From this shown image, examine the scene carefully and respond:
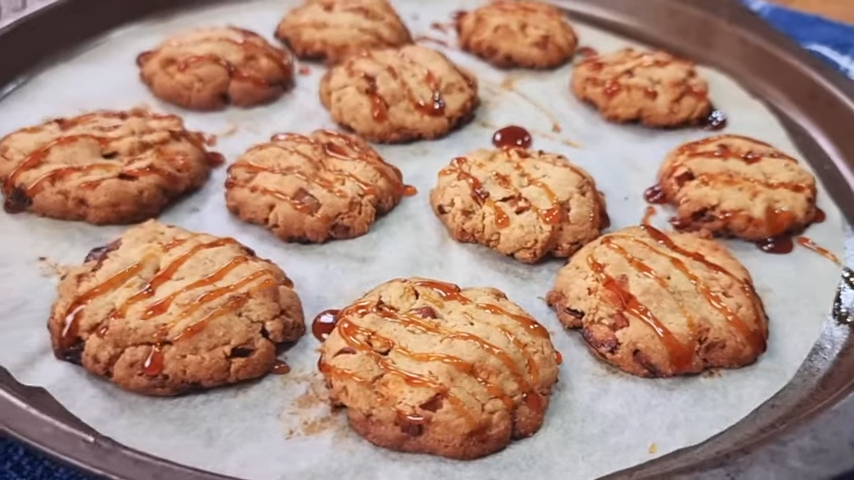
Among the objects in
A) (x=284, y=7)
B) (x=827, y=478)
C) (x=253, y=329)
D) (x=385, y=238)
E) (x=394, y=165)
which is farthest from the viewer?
(x=284, y=7)

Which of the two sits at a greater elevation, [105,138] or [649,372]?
[105,138]

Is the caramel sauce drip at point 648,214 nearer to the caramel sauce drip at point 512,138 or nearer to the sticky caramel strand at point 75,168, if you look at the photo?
the caramel sauce drip at point 512,138

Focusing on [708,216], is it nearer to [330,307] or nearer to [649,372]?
[649,372]

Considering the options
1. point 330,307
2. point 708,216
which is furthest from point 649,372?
point 330,307

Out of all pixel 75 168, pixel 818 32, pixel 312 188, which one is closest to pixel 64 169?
pixel 75 168

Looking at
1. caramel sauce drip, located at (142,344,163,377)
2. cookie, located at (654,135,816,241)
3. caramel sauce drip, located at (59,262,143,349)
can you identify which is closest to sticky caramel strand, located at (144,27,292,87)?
caramel sauce drip, located at (59,262,143,349)

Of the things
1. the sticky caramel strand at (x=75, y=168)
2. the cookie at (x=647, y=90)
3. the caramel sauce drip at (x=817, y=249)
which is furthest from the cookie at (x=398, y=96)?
the caramel sauce drip at (x=817, y=249)

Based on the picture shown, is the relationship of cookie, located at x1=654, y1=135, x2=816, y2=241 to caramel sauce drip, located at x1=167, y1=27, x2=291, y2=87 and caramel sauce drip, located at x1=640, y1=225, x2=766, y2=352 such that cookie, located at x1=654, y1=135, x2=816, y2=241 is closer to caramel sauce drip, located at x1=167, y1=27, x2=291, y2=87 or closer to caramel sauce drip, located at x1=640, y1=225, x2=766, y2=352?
caramel sauce drip, located at x1=640, y1=225, x2=766, y2=352
